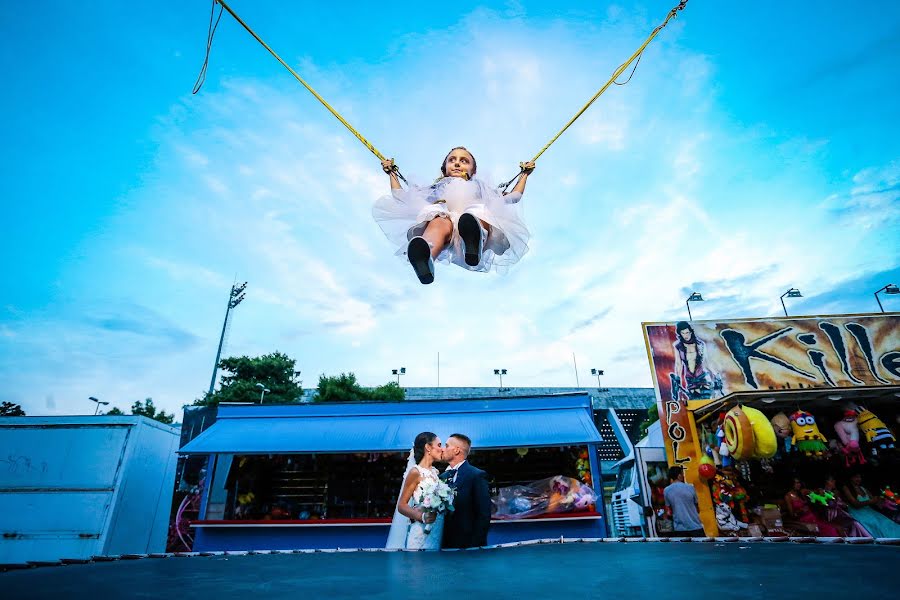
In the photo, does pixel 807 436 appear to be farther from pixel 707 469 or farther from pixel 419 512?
pixel 419 512

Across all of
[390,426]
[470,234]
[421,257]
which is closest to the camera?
[421,257]

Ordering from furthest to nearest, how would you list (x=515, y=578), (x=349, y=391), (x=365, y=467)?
(x=349, y=391)
(x=365, y=467)
(x=515, y=578)

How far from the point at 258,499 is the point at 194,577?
8027mm

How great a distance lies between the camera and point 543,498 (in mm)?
7727

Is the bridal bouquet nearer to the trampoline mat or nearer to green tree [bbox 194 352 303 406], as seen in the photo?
the trampoline mat

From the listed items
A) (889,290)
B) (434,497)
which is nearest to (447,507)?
(434,497)

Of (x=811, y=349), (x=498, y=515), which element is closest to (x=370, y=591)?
(x=498, y=515)

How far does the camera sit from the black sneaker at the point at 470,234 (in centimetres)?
327

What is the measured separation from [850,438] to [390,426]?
26.3 ft

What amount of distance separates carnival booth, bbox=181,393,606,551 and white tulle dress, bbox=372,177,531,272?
14.1 feet

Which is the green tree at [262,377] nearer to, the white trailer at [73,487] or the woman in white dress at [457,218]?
the white trailer at [73,487]

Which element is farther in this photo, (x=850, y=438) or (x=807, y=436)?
(x=850, y=438)

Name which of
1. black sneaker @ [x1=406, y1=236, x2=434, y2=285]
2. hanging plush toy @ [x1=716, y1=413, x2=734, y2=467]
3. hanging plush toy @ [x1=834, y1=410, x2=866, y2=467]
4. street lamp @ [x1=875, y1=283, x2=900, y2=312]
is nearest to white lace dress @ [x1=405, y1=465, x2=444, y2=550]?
→ black sneaker @ [x1=406, y1=236, x2=434, y2=285]

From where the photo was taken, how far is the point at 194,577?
177 cm
